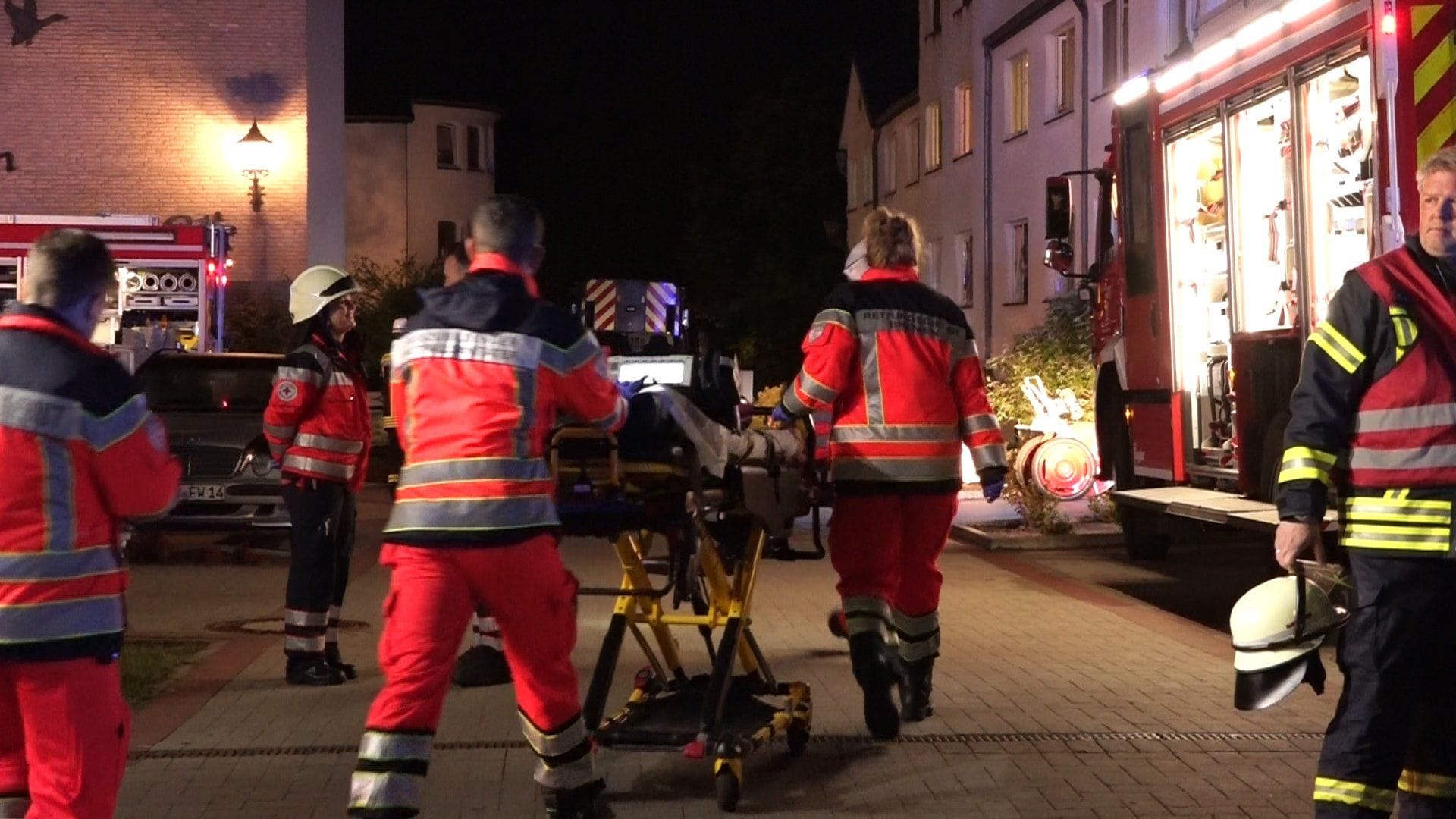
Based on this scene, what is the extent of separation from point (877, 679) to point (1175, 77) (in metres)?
5.85

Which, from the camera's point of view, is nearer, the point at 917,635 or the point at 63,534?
the point at 63,534

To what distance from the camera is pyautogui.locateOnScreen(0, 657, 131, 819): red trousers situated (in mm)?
4543

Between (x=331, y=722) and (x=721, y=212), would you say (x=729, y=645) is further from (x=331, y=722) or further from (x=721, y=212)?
(x=721, y=212)

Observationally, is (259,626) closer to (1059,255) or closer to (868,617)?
(868,617)

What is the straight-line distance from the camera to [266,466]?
14.9m

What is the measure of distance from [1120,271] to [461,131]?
5014cm

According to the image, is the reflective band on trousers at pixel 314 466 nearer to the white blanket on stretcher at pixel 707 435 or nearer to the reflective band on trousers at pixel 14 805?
the white blanket on stretcher at pixel 707 435

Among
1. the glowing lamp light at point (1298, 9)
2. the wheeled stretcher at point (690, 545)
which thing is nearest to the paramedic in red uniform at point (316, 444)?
the wheeled stretcher at point (690, 545)

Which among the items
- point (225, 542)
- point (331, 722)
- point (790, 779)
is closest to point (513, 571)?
point (790, 779)

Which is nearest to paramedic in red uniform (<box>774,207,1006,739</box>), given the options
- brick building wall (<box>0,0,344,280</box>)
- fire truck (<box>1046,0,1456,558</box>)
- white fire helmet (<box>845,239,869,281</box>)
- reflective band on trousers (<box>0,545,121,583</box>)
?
white fire helmet (<box>845,239,869,281</box>)

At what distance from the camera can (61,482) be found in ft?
15.3

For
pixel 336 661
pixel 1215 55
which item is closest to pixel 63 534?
pixel 336 661

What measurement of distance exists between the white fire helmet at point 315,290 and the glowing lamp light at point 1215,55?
16.1 feet

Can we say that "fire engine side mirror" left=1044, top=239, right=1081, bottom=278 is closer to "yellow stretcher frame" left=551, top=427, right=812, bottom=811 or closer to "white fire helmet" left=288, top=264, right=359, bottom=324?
"white fire helmet" left=288, top=264, right=359, bottom=324
